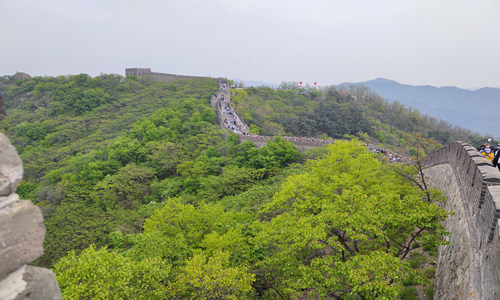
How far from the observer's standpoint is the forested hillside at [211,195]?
7.23 m

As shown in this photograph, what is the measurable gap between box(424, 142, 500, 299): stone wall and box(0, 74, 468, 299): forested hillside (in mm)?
498

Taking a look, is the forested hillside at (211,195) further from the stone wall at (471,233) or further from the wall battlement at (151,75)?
the wall battlement at (151,75)

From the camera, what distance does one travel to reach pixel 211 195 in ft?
68.0

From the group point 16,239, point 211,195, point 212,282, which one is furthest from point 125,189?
point 16,239

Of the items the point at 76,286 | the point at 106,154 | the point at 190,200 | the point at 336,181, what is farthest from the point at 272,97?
the point at 76,286

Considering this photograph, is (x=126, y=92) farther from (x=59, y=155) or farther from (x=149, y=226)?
(x=149, y=226)

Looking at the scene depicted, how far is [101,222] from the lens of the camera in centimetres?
1841

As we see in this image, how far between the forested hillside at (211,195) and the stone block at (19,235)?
5.45m

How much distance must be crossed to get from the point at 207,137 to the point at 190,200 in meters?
10.8

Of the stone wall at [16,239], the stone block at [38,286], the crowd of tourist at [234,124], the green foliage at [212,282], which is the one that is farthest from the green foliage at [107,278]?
the crowd of tourist at [234,124]

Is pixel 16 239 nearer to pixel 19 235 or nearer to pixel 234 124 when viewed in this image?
pixel 19 235

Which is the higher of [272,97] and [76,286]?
[272,97]

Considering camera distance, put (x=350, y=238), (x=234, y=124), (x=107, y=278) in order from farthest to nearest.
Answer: (x=234, y=124) < (x=350, y=238) < (x=107, y=278)

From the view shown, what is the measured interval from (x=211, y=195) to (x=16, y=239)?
743 inches
